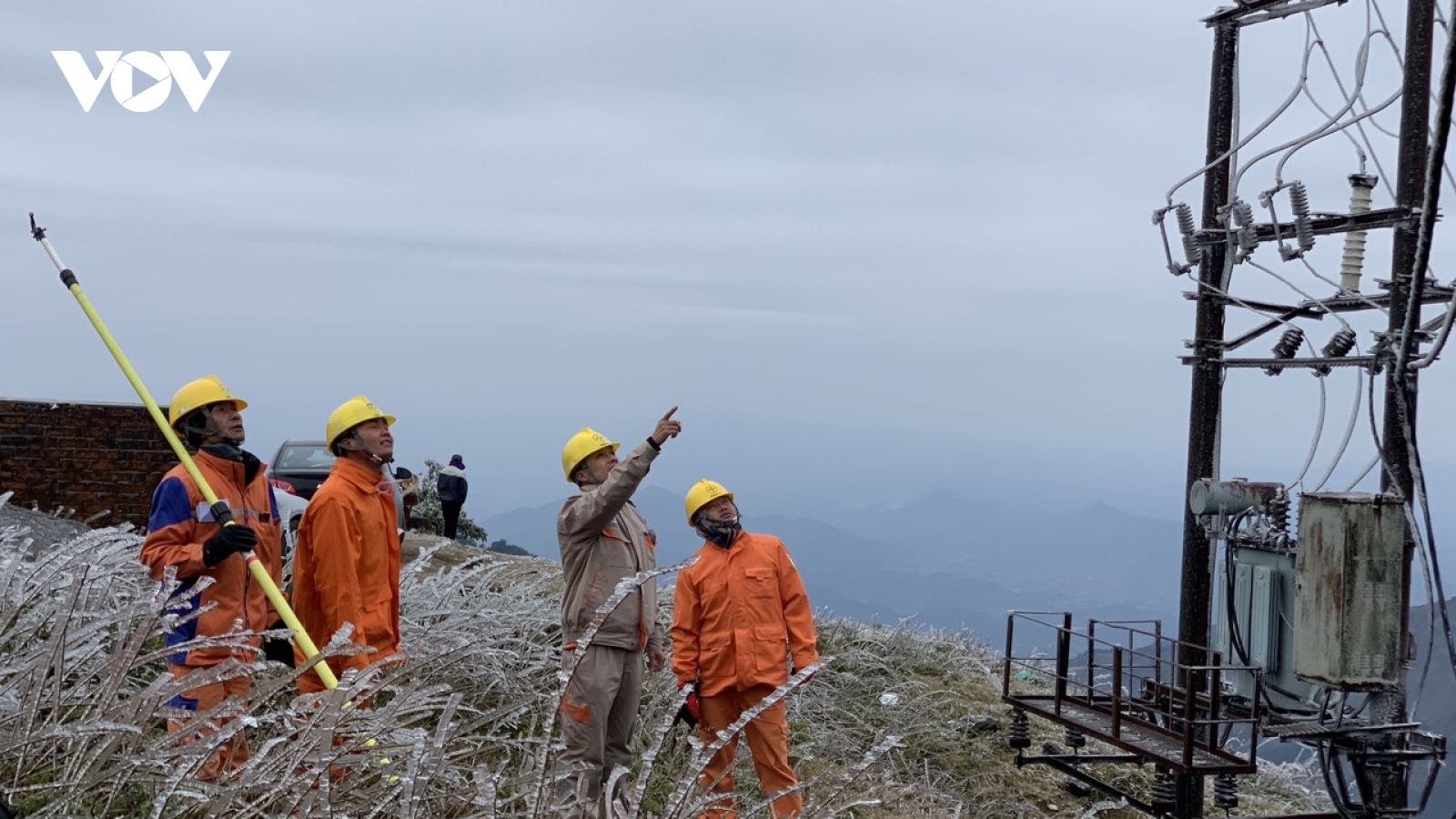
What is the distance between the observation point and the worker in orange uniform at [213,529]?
488 centimetres

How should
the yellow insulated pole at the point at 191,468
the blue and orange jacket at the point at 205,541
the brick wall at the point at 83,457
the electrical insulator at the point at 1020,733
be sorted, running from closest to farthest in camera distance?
the yellow insulated pole at the point at 191,468
the blue and orange jacket at the point at 205,541
the electrical insulator at the point at 1020,733
the brick wall at the point at 83,457

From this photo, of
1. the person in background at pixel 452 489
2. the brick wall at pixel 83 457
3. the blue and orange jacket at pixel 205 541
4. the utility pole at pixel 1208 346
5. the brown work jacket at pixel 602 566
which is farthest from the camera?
the person in background at pixel 452 489

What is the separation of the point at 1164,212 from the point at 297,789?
8673mm

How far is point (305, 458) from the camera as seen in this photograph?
58.1ft

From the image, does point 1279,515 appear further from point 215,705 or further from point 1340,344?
point 215,705

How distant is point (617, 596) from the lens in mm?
2508

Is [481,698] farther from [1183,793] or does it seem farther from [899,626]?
[899,626]

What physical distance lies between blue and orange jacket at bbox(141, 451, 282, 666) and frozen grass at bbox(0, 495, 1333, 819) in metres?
0.23

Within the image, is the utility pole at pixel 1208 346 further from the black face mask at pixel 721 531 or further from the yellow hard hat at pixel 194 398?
the yellow hard hat at pixel 194 398

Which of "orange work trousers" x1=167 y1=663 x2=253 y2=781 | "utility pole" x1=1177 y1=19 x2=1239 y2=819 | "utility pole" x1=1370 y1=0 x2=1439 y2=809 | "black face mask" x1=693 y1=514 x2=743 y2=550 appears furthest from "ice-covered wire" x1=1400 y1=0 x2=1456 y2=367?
"orange work trousers" x1=167 y1=663 x2=253 y2=781

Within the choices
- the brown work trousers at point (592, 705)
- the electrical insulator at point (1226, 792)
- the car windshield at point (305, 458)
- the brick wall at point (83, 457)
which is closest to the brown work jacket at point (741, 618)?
the brown work trousers at point (592, 705)

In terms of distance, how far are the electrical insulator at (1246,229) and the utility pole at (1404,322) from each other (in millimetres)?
1217

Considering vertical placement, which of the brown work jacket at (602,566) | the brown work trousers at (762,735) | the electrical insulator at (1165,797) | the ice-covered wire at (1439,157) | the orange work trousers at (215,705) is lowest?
the electrical insulator at (1165,797)

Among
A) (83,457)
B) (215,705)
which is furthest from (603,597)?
(83,457)
